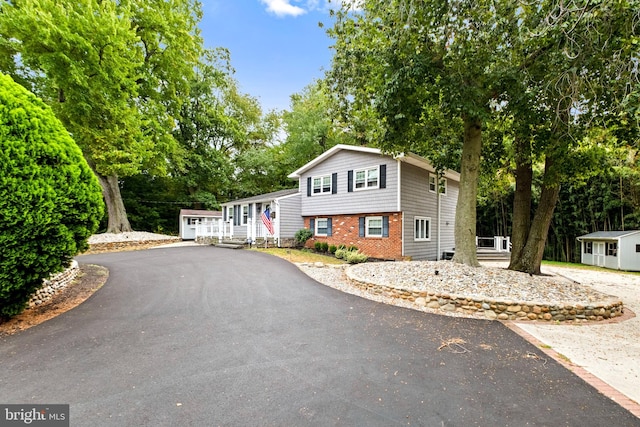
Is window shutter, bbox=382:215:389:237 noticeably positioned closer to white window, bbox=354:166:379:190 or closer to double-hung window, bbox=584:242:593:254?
white window, bbox=354:166:379:190

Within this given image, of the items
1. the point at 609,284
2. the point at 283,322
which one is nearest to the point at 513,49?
the point at 283,322

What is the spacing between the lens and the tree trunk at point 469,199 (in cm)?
815

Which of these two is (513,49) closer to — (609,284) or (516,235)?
(516,235)

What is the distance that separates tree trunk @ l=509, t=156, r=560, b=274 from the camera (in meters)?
8.85

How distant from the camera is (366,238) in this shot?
1435cm

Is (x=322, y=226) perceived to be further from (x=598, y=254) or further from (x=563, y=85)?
(x=598, y=254)

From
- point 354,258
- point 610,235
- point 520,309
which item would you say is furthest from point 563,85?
point 610,235

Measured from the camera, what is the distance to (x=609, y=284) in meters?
9.76

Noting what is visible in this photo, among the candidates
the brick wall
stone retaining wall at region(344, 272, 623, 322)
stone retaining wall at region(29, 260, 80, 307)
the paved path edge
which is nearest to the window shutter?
the brick wall

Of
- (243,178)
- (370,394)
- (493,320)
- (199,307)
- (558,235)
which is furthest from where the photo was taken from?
(243,178)

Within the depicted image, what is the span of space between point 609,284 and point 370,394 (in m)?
11.8

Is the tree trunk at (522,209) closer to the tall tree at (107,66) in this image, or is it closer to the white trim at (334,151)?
the white trim at (334,151)

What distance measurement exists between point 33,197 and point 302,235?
12.6 m

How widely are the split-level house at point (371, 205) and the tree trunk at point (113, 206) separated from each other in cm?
844
